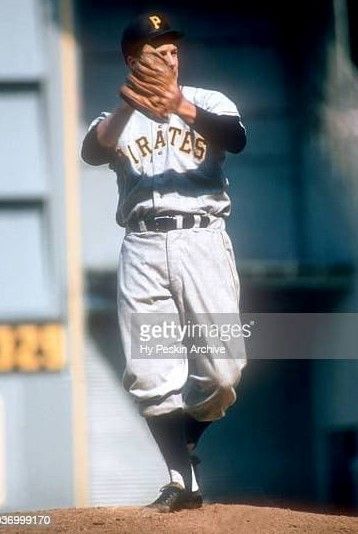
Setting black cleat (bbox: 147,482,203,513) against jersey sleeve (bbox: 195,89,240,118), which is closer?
black cleat (bbox: 147,482,203,513)

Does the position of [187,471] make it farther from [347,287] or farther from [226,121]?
[226,121]

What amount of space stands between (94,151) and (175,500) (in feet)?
3.90

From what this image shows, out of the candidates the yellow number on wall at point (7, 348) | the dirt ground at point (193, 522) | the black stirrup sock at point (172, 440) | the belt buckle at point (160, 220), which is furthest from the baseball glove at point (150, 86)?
the dirt ground at point (193, 522)

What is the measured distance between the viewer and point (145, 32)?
461cm

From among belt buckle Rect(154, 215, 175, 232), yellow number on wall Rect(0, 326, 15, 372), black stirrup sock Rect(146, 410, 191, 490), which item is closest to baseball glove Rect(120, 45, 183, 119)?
belt buckle Rect(154, 215, 175, 232)

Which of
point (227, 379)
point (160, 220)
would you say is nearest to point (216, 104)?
point (160, 220)

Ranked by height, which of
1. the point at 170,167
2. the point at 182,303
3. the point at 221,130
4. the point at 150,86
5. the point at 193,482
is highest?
the point at 150,86

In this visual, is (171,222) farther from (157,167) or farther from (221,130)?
(221,130)

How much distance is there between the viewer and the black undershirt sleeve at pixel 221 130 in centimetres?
459

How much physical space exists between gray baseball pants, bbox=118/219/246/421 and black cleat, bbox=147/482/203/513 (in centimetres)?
25

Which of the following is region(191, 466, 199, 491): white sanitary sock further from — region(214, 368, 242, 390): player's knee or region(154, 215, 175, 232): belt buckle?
region(154, 215, 175, 232): belt buckle

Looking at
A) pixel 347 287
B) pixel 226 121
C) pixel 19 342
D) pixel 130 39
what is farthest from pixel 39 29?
pixel 347 287

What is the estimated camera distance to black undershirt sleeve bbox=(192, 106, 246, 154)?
4590mm

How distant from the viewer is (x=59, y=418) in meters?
4.54
